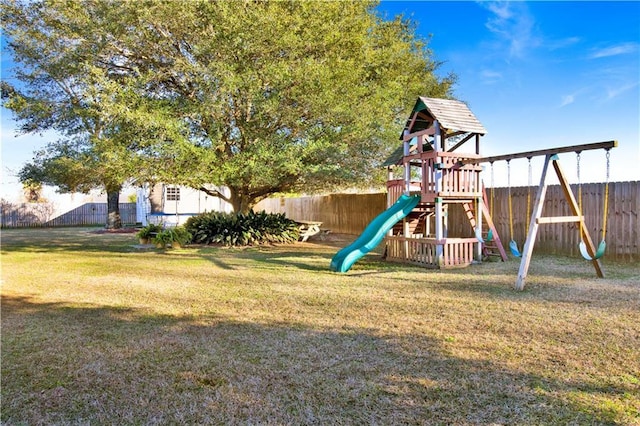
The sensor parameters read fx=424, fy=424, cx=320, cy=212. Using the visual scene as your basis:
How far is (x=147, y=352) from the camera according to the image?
3797 mm

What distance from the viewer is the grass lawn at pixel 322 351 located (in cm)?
273

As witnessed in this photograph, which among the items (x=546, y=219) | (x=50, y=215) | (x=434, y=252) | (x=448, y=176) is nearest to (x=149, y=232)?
(x=434, y=252)

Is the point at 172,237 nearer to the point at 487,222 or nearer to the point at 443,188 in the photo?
the point at 443,188

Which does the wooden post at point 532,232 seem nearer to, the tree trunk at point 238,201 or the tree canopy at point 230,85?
the tree canopy at point 230,85

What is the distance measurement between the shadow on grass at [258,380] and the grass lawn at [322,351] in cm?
1

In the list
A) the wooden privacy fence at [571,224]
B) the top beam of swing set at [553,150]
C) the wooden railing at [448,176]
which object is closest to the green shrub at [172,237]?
the wooden railing at [448,176]

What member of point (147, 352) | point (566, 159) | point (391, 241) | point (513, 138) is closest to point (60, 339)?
point (147, 352)

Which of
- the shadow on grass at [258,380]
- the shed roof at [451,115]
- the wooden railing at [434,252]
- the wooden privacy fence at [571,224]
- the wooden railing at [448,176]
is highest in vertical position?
the shed roof at [451,115]

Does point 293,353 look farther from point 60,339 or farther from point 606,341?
point 606,341

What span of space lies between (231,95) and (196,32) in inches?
79.2

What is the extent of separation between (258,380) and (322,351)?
0.77m

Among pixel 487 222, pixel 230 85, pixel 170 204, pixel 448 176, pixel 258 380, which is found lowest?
pixel 258 380

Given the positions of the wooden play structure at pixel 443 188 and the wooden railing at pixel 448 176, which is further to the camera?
the wooden railing at pixel 448 176

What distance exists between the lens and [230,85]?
424 inches
